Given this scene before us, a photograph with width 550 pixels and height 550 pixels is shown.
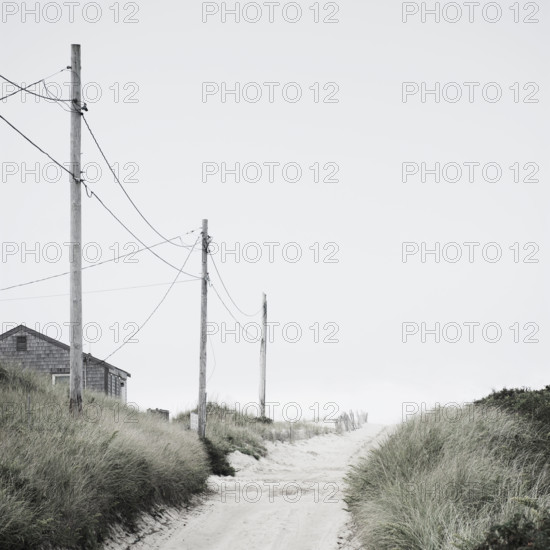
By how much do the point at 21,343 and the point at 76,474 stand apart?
34445 mm

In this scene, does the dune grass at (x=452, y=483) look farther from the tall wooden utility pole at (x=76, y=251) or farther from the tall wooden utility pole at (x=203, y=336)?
the tall wooden utility pole at (x=203, y=336)

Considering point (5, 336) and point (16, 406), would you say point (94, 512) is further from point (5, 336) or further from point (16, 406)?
point (5, 336)

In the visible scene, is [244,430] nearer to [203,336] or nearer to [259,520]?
[203,336]

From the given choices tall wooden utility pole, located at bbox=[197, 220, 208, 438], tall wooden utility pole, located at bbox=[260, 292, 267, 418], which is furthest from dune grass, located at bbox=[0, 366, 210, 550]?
tall wooden utility pole, located at bbox=[260, 292, 267, 418]

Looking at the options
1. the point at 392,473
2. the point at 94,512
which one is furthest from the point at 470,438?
the point at 94,512

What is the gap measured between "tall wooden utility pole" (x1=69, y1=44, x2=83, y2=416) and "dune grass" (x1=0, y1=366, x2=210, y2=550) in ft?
1.99

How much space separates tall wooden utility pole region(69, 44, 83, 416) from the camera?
1361 cm

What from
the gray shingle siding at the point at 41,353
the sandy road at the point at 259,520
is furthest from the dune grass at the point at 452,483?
the gray shingle siding at the point at 41,353

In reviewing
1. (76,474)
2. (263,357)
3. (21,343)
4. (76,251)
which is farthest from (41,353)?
(76,474)

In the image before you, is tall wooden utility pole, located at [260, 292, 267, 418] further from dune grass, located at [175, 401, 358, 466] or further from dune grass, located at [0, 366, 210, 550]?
dune grass, located at [0, 366, 210, 550]

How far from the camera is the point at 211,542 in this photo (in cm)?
980

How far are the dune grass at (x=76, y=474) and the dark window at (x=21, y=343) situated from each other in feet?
89.3

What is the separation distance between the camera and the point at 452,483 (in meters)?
8.73

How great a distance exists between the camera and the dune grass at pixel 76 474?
24.2 feet
